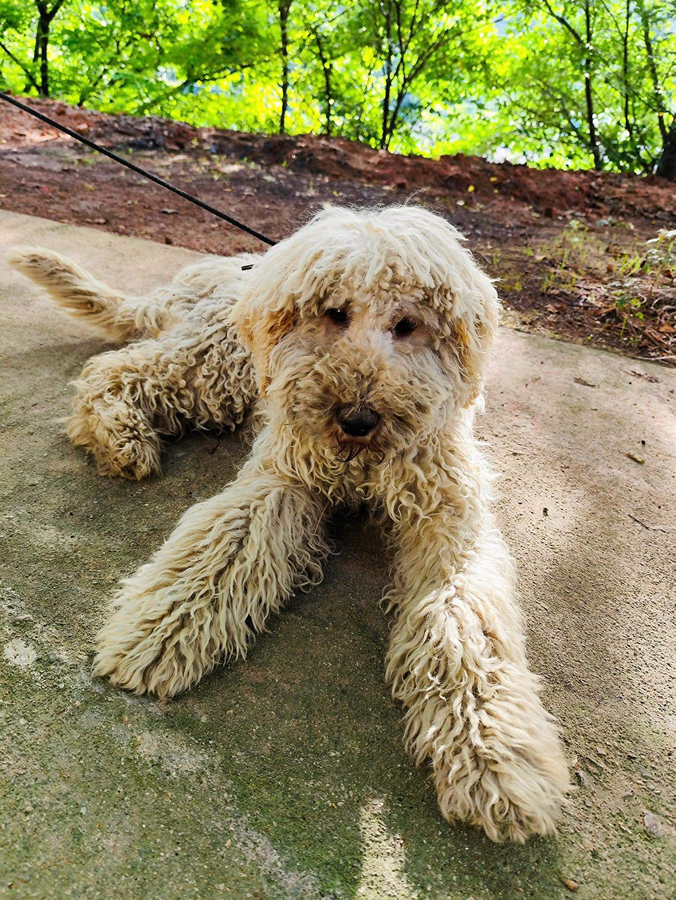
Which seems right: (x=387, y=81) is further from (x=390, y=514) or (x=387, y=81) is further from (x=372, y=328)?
(x=390, y=514)

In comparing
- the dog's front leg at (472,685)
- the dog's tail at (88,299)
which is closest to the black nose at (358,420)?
the dog's front leg at (472,685)

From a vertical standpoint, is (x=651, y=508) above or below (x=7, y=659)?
above

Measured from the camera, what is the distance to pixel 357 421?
2182 mm

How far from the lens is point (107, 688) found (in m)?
2.10

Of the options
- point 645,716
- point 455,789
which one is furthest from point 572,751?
point 455,789

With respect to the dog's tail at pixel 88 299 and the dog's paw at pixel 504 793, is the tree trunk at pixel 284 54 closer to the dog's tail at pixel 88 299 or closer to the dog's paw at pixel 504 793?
the dog's tail at pixel 88 299

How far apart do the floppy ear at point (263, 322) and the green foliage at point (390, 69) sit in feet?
27.7

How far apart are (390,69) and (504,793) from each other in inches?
420

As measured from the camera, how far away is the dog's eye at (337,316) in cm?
238

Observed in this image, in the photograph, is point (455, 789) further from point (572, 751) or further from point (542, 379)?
point (542, 379)

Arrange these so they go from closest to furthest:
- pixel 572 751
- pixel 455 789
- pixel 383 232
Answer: pixel 455 789, pixel 572 751, pixel 383 232

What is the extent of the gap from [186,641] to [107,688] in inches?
10.7

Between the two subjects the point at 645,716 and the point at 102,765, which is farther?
the point at 645,716

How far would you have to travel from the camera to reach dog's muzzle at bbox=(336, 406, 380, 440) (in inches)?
85.9
